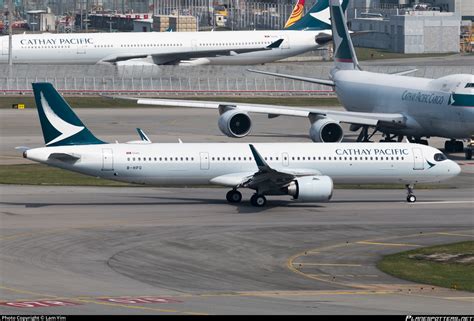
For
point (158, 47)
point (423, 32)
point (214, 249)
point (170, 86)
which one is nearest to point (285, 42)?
point (158, 47)

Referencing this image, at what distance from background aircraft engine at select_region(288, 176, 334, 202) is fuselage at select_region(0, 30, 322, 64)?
76.8m

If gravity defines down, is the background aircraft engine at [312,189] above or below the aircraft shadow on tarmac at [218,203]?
above

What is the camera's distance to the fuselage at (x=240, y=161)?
5953cm

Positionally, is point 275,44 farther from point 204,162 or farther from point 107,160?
point 107,160

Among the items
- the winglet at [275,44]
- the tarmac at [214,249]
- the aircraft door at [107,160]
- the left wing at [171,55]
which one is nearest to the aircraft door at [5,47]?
the left wing at [171,55]

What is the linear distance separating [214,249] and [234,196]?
12.8m

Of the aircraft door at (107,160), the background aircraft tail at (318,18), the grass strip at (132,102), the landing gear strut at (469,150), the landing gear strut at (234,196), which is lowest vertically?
the grass strip at (132,102)

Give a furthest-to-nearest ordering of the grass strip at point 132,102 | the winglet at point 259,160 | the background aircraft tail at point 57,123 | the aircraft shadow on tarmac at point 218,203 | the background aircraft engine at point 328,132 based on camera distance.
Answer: the grass strip at point 132,102 < the background aircraft engine at point 328,132 < the aircraft shadow on tarmac at point 218,203 < the background aircraft tail at point 57,123 < the winglet at point 259,160

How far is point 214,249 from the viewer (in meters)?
49.4

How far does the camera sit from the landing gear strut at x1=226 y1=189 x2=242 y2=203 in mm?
62062

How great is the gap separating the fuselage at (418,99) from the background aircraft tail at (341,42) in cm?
81

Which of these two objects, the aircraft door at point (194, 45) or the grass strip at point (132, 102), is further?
the aircraft door at point (194, 45)

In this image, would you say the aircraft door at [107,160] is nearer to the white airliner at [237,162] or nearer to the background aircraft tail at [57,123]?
the white airliner at [237,162]

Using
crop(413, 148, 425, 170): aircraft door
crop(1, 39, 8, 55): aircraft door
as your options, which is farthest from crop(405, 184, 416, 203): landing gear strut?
crop(1, 39, 8, 55): aircraft door
